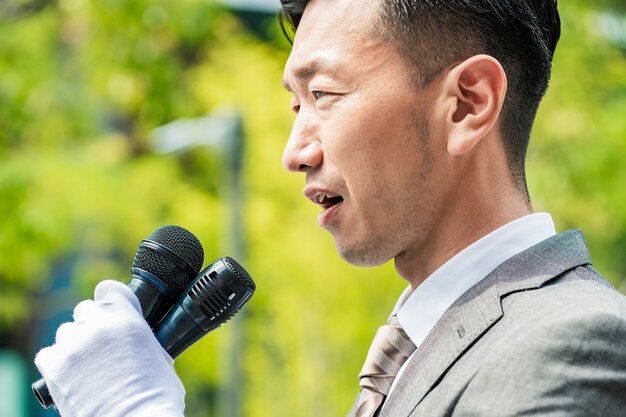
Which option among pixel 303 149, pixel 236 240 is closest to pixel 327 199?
pixel 303 149

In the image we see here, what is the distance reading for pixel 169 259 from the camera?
7.27 ft

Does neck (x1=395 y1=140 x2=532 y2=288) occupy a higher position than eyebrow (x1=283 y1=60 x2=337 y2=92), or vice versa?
eyebrow (x1=283 y1=60 x2=337 y2=92)

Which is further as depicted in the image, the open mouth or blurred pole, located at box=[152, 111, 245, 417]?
blurred pole, located at box=[152, 111, 245, 417]

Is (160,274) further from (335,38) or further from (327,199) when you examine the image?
(335,38)

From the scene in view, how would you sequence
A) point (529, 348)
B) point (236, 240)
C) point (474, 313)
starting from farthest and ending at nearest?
point (236, 240), point (474, 313), point (529, 348)

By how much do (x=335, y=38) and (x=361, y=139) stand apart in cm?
25

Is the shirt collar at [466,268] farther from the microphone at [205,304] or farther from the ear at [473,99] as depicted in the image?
the microphone at [205,304]

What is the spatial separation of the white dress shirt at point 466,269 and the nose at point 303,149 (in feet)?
1.19

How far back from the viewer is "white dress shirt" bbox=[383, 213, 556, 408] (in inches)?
82.7

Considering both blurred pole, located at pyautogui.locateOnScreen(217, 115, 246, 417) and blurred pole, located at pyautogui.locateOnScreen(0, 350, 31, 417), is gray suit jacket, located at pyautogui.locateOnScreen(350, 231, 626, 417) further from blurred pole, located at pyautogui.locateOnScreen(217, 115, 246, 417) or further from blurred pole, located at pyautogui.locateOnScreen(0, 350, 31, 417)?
blurred pole, located at pyautogui.locateOnScreen(0, 350, 31, 417)

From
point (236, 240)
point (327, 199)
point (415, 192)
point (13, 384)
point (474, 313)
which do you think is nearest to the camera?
point (474, 313)

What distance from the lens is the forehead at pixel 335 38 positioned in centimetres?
213

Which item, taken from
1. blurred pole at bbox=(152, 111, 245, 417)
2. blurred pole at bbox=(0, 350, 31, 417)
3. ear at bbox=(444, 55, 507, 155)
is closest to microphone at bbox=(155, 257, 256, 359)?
ear at bbox=(444, 55, 507, 155)

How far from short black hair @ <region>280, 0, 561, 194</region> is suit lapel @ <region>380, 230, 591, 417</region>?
214mm
